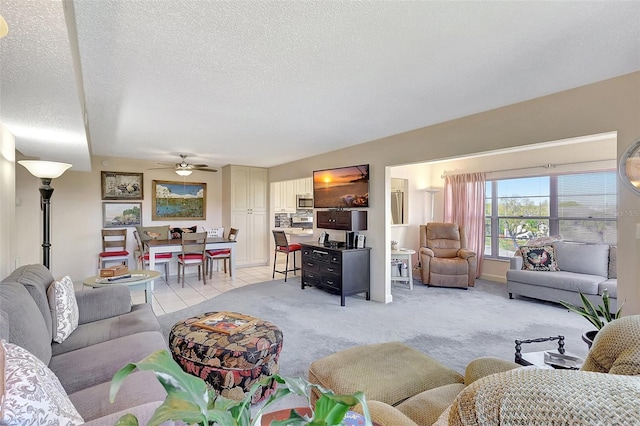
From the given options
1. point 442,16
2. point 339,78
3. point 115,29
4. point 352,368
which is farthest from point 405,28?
point 352,368

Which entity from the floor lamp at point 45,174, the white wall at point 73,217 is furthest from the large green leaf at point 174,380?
the white wall at point 73,217

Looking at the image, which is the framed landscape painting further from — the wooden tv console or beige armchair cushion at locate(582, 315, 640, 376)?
beige armchair cushion at locate(582, 315, 640, 376)

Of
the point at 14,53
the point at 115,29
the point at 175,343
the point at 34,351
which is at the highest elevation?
the point at 115,29

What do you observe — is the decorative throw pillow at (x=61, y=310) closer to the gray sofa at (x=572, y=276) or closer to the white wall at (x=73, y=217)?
the white wall at (x=73, y=217)

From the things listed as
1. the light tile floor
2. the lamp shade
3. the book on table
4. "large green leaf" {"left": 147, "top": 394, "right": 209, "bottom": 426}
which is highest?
the lamp shade

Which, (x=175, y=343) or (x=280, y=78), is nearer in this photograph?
(x=175, y=343)

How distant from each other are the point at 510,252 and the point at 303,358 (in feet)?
16.0

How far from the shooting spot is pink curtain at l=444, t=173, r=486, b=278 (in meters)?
5.98

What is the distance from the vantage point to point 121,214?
6152mm

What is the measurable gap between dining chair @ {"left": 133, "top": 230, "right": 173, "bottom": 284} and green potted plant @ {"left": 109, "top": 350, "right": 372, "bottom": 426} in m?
5.42

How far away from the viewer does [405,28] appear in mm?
1788

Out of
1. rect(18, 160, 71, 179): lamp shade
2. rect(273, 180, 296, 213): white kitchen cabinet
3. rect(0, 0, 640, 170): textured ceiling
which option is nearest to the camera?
rect(0, 0, 640, 170): textured ceiling

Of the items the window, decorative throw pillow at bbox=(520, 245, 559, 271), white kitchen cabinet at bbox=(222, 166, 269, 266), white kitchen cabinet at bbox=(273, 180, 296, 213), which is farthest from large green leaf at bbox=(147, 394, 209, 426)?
white kitchen cabinet at bbox=(273, 180, 296, 213)

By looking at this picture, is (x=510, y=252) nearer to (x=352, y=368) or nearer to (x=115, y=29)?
(x=352, y=368)
